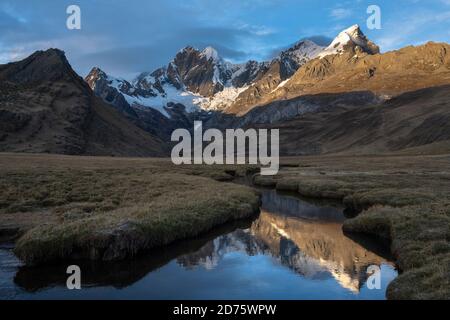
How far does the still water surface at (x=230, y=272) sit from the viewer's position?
2303cm

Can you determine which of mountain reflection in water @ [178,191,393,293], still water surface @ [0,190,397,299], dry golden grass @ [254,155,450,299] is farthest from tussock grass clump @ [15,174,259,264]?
dry golden grass @ [254,155,450,299]

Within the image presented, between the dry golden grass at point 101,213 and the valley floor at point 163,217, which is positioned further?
the dry golden grass at point 101,213

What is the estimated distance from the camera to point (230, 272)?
90.1ft

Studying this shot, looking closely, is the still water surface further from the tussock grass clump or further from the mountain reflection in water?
the tussock grass clump

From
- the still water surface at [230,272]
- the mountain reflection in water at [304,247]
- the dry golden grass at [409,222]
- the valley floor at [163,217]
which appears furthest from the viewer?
the mountain reflection in water at [304,247]

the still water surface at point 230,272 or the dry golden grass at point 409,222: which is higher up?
the dry golden grass at point 409,222

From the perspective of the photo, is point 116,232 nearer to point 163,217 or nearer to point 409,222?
point 163,217

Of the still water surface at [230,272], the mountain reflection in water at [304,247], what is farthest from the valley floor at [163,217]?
the mountain reflection in water at [304,247]

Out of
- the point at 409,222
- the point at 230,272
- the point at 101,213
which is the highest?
the point at 101,213

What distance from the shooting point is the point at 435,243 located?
82.6 ft

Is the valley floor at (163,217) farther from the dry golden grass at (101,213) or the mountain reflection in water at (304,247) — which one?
the mountain reflection in water at (304,247)

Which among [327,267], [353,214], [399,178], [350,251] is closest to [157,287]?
[327,267]

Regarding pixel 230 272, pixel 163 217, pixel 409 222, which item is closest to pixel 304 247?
pixel 409 222

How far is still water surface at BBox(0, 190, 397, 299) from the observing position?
75.6 feet
